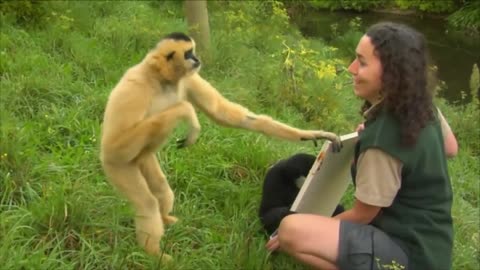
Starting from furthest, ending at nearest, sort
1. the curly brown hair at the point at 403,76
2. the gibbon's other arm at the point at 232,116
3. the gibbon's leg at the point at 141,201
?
the gibbon's other arm at the point at 232,116 → the gibbon's leg at the point at 141,201 → the curly brown hair at the point at 403,76

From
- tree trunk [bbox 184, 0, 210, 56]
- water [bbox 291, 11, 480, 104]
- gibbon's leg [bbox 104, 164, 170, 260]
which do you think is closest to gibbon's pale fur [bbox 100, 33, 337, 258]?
gibbon's leg [bbox 104, 164, 170, 260]

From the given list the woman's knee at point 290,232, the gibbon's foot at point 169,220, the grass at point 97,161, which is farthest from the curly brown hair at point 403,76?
the gibbon's foot at point 169,220

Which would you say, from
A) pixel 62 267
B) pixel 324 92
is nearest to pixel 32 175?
pixel 62 267

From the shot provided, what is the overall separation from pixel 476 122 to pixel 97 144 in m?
6.05

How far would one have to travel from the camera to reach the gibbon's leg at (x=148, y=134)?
3.42 m

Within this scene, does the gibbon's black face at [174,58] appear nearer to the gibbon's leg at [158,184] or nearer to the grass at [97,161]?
the gibbon's leg at [158,184]

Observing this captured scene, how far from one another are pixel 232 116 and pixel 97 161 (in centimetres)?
130

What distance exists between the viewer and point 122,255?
12.2 ft

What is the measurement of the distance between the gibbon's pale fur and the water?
8.27 m

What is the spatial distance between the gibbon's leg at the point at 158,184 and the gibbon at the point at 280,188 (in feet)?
2.17

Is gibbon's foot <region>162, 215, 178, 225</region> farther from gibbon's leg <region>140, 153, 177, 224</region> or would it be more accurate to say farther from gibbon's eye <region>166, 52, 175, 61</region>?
gibbon's eye <region>166, 52, 175, 61</region>

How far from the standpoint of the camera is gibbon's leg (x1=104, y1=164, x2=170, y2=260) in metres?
3.59

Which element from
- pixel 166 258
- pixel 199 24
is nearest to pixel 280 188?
pixel 166 258

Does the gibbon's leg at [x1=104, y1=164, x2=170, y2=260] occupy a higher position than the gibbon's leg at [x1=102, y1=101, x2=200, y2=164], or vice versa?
the gibbon's leg at [x1=102, y1=101, x2=200, y2=164]
